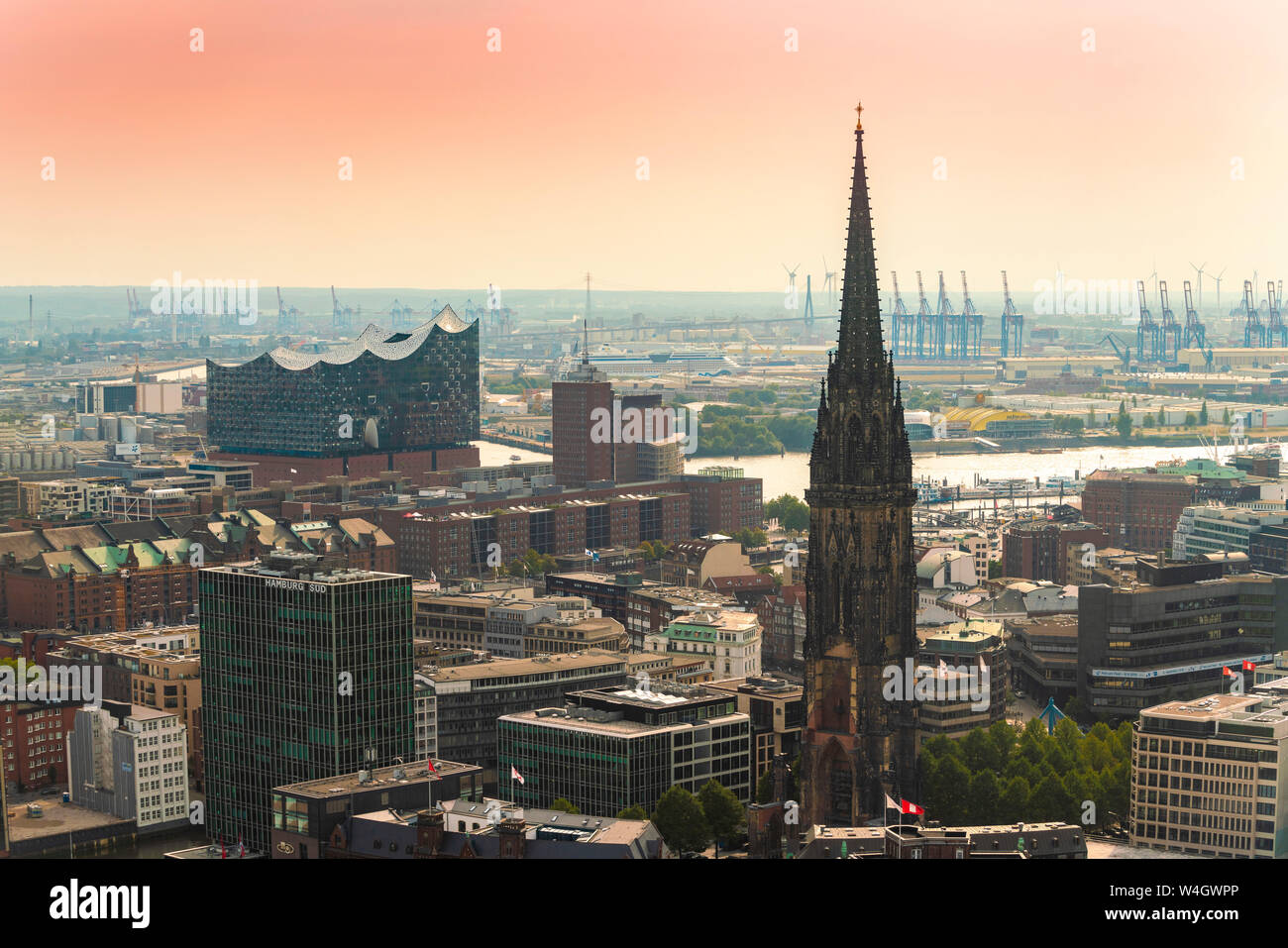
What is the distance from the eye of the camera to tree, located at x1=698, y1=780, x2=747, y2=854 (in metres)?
37.9

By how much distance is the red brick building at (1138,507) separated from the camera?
281 ft

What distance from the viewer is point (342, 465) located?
100938 millimetres

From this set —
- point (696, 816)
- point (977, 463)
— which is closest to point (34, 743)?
point (696, 816)

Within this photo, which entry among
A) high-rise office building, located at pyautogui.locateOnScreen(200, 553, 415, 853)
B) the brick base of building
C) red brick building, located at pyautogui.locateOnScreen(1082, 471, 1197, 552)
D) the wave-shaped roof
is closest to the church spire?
high-rise office building, located at pyautogui.locateOnScreen(200, 553, 415, 853)

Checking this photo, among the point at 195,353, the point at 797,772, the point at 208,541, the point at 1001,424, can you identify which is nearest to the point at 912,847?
the point at 797,772

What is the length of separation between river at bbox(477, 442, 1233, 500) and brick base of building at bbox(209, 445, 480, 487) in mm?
17251

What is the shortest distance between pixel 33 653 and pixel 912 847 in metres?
33.0

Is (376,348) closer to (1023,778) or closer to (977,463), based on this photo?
(977,463)

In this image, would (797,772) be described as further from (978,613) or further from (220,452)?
(220,452)

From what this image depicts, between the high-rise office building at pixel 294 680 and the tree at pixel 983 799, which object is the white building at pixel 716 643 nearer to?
the tree at pixel 983 799

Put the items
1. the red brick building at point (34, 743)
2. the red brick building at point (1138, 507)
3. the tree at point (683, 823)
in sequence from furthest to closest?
the red brick building at point (1138, 507)
the red brick building at point (34, 743)
the tree at point (683, 823)

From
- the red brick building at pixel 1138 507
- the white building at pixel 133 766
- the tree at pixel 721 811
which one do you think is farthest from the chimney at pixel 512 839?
the red brick building at pixel 1138 507

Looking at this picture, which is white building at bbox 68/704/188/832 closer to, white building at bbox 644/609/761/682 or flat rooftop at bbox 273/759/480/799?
flat rooftop at bbox 273/759/480/799

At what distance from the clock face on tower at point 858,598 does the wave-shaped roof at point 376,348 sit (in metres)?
68.0
